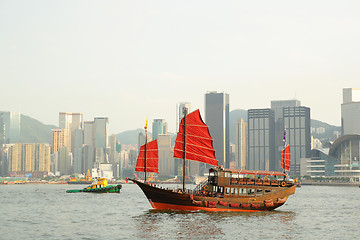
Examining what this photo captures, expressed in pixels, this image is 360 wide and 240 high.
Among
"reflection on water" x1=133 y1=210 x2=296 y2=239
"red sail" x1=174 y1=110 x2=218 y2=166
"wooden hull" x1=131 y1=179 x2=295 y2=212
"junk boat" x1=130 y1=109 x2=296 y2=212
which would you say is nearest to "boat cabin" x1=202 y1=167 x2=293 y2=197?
"junk boat" x1=130 y1=109 x2=296 y2=212

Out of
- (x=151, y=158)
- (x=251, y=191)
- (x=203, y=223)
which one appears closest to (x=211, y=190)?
(x=251, y=191)

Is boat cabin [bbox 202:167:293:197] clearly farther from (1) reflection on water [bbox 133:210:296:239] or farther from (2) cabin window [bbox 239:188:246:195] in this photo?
(1) reflection on water [bbox 133:210:296:239]

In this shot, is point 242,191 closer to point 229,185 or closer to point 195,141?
point 229,185

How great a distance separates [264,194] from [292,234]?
17672 millimetres

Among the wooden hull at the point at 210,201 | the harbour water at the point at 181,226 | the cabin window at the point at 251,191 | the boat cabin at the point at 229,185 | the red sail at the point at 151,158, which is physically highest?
the red sail at the point at 151,158

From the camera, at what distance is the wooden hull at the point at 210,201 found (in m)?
64.4

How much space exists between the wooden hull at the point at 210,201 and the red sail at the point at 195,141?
17.8 feet

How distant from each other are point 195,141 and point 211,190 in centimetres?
691

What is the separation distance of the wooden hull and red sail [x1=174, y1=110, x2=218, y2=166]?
542cm

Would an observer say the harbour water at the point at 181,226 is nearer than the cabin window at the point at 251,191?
Yes

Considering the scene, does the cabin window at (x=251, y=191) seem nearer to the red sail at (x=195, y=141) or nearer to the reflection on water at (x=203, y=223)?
the reflection on water at (x=203, y=223)

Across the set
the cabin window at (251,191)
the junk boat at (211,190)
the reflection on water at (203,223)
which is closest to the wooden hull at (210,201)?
the junk boat at (211,190)

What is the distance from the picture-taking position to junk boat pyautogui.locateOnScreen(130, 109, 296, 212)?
2547 inches

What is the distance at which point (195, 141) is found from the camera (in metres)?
68.7
